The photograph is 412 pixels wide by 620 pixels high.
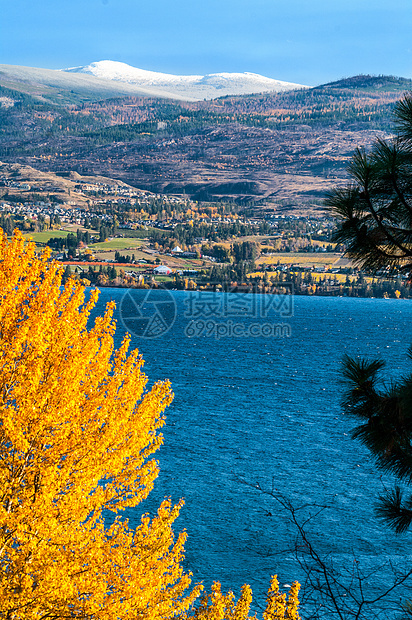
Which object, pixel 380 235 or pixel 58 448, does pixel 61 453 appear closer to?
pixel 58 448

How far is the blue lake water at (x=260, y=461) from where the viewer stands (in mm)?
35875

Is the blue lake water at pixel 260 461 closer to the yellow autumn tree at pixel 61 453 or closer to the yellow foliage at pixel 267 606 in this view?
the yellow foliage at pixel 267 606

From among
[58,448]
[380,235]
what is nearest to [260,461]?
[58,448]

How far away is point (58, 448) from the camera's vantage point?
11766 millimetres

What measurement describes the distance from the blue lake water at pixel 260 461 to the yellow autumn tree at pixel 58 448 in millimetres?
3206

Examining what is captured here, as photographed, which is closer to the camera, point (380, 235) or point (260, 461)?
point (380, 235)

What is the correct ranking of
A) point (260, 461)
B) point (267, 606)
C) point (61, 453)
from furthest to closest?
1. point (260, 461)
2. point (267, 606)
3. point (61, 453)

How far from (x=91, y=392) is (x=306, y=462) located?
41937 mm

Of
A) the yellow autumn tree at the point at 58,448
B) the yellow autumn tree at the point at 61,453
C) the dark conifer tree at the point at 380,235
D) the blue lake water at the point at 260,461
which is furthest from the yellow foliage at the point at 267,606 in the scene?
the dark conifer tree at the point at 380,235

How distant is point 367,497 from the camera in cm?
4462

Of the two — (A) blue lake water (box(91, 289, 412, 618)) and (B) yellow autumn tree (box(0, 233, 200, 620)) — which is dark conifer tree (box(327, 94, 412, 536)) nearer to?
(A) blue lake water (box(91, 289, 412, 618))

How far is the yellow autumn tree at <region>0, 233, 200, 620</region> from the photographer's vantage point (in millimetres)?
10984

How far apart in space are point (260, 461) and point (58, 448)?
41.8m

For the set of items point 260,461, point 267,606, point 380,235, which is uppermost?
point 380,235
